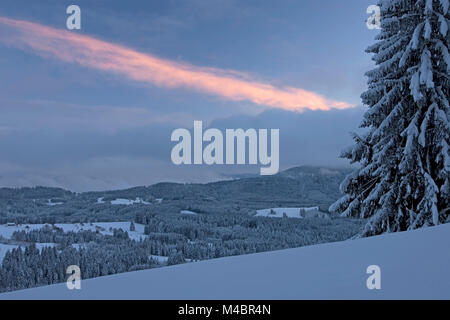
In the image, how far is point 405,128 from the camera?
12.1 meters

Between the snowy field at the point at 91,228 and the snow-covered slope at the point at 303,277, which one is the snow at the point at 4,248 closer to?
the snowy field at the point at 91,228

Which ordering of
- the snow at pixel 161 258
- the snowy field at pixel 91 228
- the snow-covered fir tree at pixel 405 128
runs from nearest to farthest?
the snow-covered fir tree at pixel 405 128
the snow at pixel 161 258
the snowy field at pixel 91 228

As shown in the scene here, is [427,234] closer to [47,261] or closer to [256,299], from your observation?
[256,299]

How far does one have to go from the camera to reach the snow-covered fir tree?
11.4 metres

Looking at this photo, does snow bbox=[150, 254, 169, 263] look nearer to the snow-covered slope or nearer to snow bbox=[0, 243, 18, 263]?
snow bbox=[0, 243, 18, 263]

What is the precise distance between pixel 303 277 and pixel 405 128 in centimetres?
864

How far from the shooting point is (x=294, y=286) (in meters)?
4.78

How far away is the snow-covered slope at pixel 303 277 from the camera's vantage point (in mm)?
4449

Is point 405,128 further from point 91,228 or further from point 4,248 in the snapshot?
point 91,228

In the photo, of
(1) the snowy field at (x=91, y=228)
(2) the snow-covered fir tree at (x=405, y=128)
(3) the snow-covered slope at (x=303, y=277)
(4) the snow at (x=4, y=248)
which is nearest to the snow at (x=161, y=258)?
(1) the snowy field at (x=91, y=228)

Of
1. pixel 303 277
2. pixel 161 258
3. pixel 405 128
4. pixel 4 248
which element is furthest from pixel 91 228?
pixel 303 277

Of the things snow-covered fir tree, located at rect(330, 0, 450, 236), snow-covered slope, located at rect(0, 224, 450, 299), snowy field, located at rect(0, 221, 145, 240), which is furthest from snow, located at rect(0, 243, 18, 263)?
snow-covered slope, located at rect(0, 224, 450, 299)

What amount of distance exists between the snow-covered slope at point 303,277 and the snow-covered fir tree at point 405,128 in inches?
205

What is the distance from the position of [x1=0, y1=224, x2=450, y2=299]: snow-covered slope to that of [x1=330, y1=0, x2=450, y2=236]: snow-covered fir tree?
5.20 m
